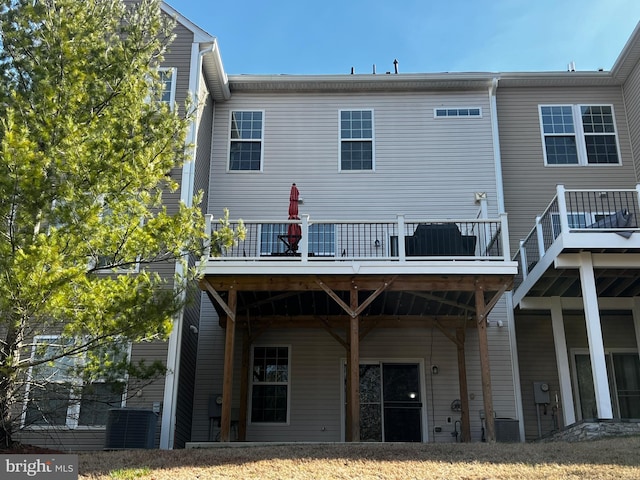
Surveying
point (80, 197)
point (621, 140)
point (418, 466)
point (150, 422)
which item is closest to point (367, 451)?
point (418, 466)

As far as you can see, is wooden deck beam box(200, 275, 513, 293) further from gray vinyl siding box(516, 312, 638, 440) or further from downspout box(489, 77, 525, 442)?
gray vinyl siding box(516, 312, 638, 440)

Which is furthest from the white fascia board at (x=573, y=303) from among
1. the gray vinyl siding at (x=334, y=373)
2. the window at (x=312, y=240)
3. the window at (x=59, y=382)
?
the window at (x=59, y=382)

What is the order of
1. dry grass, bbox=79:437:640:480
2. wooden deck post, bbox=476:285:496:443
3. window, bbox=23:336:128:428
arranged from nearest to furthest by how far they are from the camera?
1. dry grass, bbox=79:437:640:480
2. window, bbox=23:336:128:428
3. wooden deck post, bbox=476:285:496:443

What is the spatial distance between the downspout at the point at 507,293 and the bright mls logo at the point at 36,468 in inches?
278

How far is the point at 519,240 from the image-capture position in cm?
1373

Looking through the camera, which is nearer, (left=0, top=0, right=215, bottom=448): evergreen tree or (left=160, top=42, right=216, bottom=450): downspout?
(left=0, top=0, right=215, bottom=448): evergreen tree

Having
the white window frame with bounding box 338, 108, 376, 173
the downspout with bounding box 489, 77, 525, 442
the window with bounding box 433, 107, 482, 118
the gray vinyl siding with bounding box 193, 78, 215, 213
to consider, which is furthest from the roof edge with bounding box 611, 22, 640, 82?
the gray vinyl siding with bounding box 193, 78, 215, 213

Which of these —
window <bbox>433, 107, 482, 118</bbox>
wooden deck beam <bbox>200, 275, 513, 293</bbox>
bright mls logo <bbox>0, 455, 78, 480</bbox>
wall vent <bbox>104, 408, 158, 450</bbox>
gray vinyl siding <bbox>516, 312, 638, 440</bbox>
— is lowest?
bright mls logo <bbox>0, 455, 78, 480</bbox>

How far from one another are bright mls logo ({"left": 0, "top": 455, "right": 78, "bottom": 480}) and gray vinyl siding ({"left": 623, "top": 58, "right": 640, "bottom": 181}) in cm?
1219

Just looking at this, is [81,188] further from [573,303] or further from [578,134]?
[578,134]

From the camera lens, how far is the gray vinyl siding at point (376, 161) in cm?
1398

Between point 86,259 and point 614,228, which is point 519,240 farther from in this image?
point 86,259

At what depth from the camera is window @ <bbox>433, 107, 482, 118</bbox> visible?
14.7 m

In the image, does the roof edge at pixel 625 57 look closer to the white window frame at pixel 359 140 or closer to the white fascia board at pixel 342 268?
the white window frame at pixel 359 140
